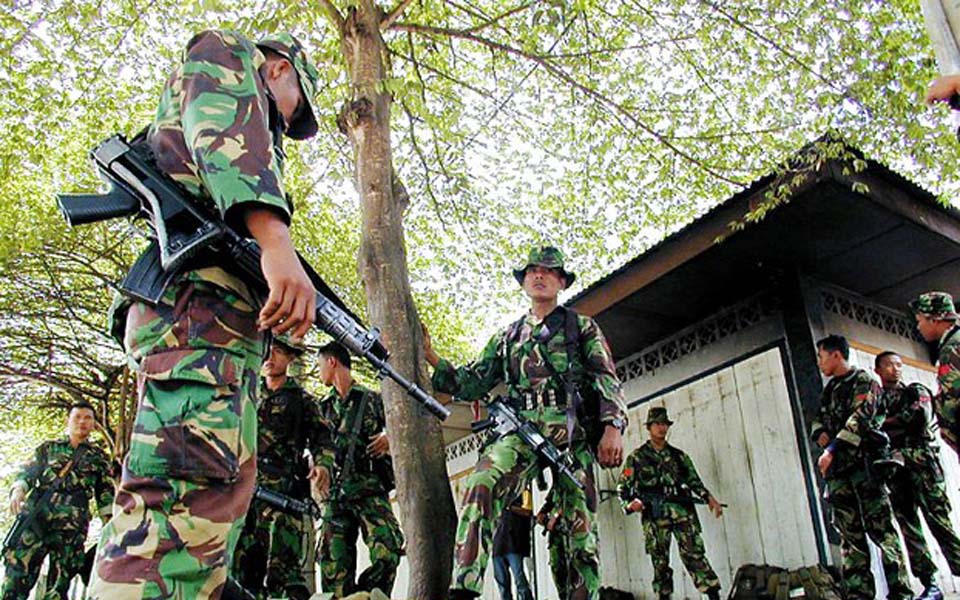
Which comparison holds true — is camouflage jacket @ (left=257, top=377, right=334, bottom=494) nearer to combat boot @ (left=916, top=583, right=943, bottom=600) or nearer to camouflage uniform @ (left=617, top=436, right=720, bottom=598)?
camouflage uniform @ (left=617, top=436, right=720, bottom=598)

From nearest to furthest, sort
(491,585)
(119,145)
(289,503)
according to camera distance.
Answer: (119,145), (289,503), (491,585)

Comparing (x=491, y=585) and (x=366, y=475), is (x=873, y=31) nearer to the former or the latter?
(x=366, y=475)

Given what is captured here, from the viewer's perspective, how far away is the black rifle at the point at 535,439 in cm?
412

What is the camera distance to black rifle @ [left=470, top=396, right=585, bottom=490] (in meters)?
4.12

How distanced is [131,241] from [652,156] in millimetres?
9569

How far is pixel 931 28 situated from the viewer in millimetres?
3031

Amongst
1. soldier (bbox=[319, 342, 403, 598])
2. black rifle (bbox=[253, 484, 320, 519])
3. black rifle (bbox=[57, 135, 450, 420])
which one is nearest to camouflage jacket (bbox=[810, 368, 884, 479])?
soldier (bbox=[319, 342, 403, 598])

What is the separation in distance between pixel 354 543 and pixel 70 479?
403 centimetres

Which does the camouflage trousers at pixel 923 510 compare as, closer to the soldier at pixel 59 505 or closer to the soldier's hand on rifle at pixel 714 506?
the soldier's hand on rifle at pixel 714 506

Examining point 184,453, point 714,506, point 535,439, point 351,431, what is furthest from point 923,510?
point 184,453

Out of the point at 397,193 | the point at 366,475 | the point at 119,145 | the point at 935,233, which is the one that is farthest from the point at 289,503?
the point at 935,233

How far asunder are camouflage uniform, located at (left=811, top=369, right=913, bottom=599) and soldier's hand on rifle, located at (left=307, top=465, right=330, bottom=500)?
3.83 meters

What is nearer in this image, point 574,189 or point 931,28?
point 931,28

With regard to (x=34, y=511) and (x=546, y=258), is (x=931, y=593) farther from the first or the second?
(x=34, y=511)
